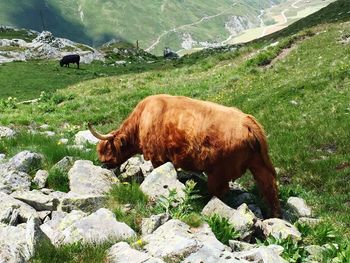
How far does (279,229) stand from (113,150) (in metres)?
5.16

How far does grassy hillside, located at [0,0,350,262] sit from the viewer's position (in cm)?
1382

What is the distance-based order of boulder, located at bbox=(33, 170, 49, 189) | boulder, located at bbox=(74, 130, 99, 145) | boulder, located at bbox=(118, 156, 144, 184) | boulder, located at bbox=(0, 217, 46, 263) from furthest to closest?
boulder, located at bbox=(74, 130, 99, 145), boulder, located at bbox=(118, 156, 144, 184), boulder, located at bbox=(33, 170, 49, 189), boulder, located at bbox=(0, 217, 46, 263)

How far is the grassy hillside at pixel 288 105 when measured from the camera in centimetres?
1382

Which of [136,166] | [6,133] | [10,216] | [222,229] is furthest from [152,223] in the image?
[6,133]

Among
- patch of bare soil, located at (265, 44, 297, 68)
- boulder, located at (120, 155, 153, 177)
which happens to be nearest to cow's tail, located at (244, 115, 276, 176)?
boulder, located at (120, 155, 153, 177)

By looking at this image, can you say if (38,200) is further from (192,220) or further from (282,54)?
(282,54)

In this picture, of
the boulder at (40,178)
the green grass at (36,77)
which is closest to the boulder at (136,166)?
the boulder at (40,178)

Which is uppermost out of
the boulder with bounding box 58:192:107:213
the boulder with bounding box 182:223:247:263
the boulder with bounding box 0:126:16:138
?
the boulder with bounding box 182:223:247:263

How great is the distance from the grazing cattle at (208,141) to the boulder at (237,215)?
0.96m

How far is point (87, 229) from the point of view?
806 cm

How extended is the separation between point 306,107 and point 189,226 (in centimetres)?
1274

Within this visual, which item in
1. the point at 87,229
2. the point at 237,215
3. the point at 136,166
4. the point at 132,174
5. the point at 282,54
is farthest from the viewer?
the point at 282,54

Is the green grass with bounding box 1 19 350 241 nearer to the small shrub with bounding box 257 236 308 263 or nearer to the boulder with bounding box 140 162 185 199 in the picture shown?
the small shrub with bounding box 257 236 308 263

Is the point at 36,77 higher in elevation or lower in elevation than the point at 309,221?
lower
